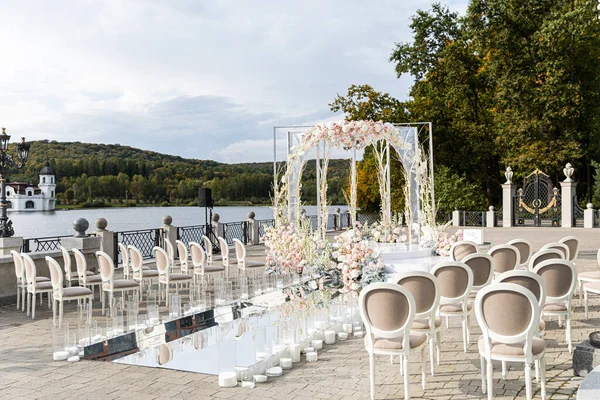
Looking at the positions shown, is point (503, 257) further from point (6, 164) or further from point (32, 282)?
point (6, 164)

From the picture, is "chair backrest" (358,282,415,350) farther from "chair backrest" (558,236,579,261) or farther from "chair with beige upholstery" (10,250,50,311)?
"chair with beige upholstery" (10,250,50,311)

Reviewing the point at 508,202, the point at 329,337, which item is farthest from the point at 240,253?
the point at 508,202

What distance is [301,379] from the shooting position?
5.06 meters

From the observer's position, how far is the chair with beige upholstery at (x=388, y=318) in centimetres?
444

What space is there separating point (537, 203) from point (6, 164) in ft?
78.1

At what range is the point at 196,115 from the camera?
27188 mm

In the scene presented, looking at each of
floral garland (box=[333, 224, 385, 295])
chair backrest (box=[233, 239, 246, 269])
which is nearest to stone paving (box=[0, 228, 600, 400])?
floral garland (box=[333, 224, 385, 295])

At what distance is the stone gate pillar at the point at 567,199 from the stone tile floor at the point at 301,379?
71.3 ft

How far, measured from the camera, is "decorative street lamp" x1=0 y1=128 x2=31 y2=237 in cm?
967

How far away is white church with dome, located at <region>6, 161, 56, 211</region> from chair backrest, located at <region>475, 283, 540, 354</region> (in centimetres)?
1921

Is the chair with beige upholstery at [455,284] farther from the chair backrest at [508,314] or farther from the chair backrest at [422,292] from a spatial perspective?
the chair backrest at [508,314]

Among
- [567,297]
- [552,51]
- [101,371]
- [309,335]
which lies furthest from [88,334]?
[552,51]

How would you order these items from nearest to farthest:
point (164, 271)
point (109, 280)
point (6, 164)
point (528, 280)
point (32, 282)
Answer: point (528, 280)
point (32, 282)
point (109, 280)
point (164, 271)
point (6, 164)

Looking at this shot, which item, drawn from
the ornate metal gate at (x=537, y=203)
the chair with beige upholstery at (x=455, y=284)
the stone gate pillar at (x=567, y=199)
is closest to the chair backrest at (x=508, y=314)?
the chair with beige upholstery at (x=455, y=284)
